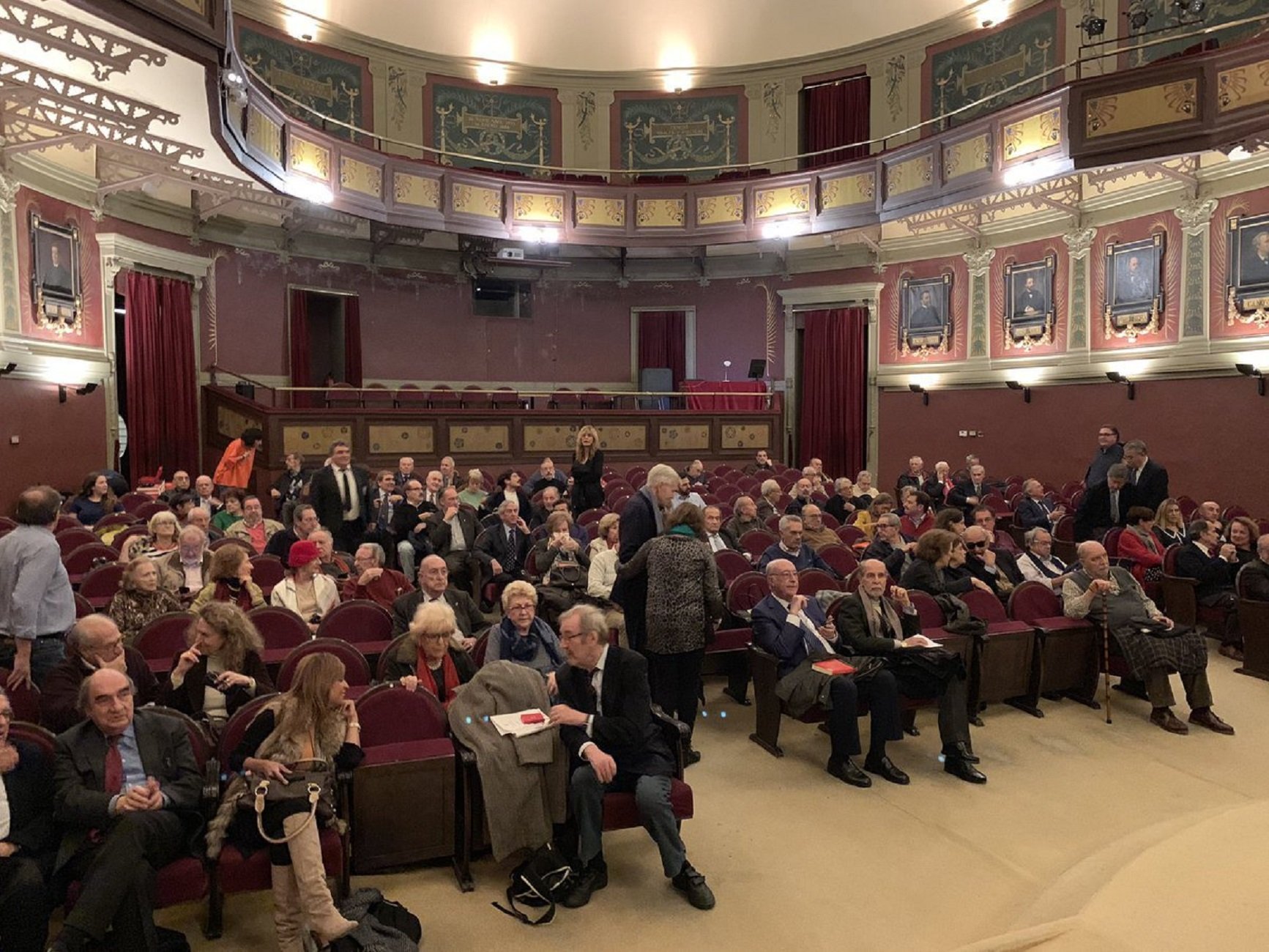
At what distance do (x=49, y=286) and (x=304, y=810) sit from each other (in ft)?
30.0

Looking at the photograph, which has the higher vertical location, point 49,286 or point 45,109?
point 45,109

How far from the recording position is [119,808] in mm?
2787

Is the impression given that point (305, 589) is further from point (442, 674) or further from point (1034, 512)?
point (1034, 512)

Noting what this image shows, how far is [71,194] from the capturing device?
9977 mm

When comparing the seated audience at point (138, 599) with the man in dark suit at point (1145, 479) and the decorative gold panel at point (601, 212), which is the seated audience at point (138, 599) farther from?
the decorative gold panel at point (601, 212)

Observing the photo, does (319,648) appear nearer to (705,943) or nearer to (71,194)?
(705,943)

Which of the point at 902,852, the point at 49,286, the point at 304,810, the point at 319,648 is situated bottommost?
the point at 902,852

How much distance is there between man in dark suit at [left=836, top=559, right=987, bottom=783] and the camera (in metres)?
4.59

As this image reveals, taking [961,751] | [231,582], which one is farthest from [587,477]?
[961,751]

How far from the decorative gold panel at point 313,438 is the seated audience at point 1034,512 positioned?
326 inches

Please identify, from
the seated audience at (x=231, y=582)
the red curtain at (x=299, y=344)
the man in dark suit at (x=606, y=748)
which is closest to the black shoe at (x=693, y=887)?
the man in dark suit at (x=606, y=748)

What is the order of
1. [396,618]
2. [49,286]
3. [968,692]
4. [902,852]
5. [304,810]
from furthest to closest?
1. [49,286]
2. [968,692]
3. [396,618]
4. [902,852]
5. [304,810]

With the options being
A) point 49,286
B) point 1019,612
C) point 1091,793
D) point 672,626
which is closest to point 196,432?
point 49,286

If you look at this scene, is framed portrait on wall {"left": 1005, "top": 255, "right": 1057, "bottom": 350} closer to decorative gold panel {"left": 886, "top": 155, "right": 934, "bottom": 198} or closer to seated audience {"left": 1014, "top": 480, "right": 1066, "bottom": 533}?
decorative gold panel {"left": 886, "top": 155, "right": 934, "bottom": 198}
